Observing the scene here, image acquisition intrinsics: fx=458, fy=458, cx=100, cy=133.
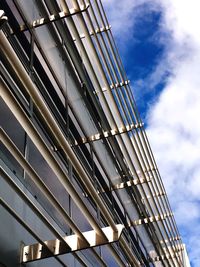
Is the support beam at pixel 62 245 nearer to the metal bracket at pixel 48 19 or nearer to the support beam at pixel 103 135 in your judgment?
the metal bracket at pixel 48 19

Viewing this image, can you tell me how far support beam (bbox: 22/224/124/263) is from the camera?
157 inches

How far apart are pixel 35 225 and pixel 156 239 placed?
764 cm

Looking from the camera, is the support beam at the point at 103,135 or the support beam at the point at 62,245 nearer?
the support beam at the point at 62,245

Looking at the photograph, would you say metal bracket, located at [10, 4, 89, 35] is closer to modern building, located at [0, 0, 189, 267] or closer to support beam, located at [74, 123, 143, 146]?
modern building, located at [0, 0, 189, 267]

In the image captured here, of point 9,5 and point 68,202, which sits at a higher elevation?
point 9,5

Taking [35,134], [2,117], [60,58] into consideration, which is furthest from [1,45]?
[60,58]

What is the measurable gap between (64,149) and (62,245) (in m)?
0.97

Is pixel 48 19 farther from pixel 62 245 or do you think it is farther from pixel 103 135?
pixel 62 245

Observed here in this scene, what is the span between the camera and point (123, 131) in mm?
8422

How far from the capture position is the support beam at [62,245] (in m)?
3.99

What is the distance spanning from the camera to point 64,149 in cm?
369

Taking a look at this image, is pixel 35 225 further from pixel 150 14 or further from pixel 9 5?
pixel 150 14

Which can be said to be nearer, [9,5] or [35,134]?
[35,134]

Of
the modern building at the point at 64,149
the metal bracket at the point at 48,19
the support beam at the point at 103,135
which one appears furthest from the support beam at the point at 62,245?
the support beam at the point at 103,135
